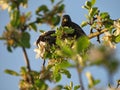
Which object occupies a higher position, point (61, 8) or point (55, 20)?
point (61, 8)

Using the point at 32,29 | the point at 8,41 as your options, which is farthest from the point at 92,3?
the point at 8,41

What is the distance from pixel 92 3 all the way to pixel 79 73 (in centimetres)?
227

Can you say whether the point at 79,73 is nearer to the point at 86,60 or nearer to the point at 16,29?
the point at 86,60

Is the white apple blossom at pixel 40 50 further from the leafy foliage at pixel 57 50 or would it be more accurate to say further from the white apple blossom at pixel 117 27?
the leafy foliage at pixel 57 50

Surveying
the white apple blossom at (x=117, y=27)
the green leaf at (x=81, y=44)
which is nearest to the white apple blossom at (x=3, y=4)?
the green leaf at (x=81, y=44)

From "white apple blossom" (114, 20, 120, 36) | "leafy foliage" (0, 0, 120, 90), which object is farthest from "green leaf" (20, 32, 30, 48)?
"white apple blossom" (114, 20, 120, 36)

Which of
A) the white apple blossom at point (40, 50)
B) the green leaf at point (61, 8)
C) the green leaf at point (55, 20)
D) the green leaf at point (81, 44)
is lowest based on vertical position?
the green leaf at point (81, 44)

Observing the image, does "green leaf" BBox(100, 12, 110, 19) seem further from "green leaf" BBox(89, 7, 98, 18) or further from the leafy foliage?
the leafy foliage

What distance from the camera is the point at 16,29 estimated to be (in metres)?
1.26

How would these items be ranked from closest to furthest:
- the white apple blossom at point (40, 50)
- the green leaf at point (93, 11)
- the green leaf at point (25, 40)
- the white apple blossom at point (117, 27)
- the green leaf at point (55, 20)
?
the green leaf at point (25, 40)
the green leaf at point (55, 20)
the white apple blossom at point (117, 27)
the green leaf at point (93, 11)
the white apple blossom at point (40, 50)

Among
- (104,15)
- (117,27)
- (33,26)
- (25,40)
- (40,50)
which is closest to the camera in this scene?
(25,40)

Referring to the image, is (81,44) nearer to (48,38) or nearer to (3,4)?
(3,4)

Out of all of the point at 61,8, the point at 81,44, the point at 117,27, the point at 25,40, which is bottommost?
the point at 81,44

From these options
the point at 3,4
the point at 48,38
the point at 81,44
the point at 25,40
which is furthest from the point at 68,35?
the point at 81,44
